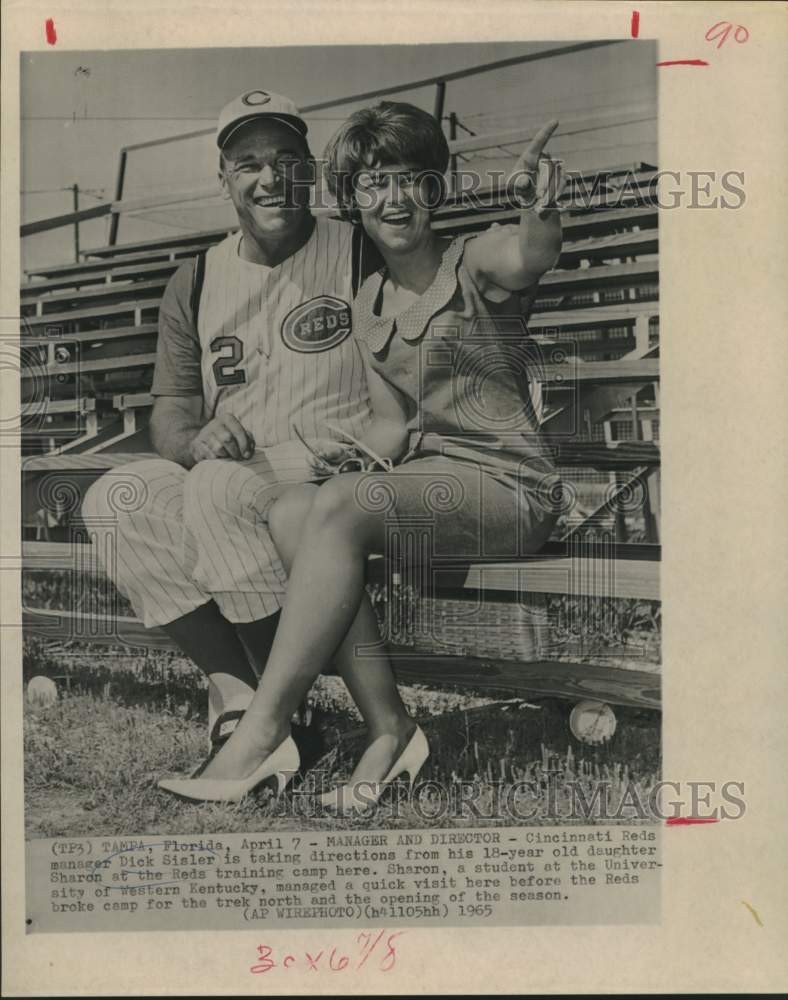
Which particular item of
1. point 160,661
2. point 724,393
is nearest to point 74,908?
point 160,661

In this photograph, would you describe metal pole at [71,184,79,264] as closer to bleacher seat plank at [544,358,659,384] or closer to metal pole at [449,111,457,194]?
metal pole at [449,111,457,194]

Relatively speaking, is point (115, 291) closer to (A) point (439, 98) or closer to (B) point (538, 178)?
(A) point (439, 98)

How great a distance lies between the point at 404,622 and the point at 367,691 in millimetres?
221

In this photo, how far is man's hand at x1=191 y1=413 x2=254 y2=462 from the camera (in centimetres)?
306

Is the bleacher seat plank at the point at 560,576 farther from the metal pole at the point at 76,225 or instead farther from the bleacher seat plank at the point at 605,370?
the metal pole at the point at 76,225

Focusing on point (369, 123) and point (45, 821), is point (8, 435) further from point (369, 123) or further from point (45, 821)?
point (369, 123)

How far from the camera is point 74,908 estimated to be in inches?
118

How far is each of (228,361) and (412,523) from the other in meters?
0.72

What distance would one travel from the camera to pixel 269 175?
305 centimetres

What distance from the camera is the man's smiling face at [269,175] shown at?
305 cm

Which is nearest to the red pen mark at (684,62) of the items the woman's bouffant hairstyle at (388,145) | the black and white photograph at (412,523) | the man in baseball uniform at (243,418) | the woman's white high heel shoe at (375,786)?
the black and white photograph at (412,523)

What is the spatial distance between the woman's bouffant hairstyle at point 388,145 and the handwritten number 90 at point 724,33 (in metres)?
0.81

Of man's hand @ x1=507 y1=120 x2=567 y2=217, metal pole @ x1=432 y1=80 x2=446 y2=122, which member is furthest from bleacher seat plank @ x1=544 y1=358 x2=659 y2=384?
metal pole @ x1=432 y1=80 x2=446 y2=122

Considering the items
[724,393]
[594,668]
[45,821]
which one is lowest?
[45,821]
